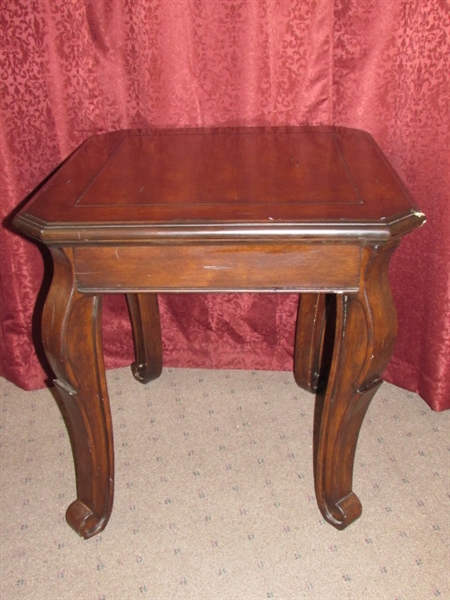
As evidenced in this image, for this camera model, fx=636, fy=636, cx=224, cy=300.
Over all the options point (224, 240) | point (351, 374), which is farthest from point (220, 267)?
point (351, 374)

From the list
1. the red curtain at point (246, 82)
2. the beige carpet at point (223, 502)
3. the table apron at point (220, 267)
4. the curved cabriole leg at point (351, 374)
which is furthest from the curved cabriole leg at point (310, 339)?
the table apron at point (220, 267)

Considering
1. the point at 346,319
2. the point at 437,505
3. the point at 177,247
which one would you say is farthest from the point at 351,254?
the point at 437,505

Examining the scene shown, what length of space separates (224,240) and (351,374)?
1.18 ft

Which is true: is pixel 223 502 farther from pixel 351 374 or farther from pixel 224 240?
pixel 224 240

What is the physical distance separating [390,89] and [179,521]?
1.08 metres

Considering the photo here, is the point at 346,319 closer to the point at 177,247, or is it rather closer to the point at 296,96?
the point at 177,247

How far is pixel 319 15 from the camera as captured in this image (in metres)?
1.39

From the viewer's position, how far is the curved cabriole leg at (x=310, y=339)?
5.20 ft

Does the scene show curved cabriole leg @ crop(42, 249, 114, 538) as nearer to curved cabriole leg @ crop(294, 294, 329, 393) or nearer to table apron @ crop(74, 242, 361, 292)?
table apron @ crop(74, 242, 361, 292)

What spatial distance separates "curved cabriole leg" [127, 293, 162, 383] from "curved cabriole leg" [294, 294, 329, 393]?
0.38m

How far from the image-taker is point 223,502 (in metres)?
1.45

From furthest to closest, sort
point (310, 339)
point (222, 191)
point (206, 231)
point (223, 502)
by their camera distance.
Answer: point (310, 339) < point (223, 502) < point (222, 191) < point (206, 231)

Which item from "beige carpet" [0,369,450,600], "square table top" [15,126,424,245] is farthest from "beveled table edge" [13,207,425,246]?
"beige carpet" [0,369,450,600]

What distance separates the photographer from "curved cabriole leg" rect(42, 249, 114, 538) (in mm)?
1081
